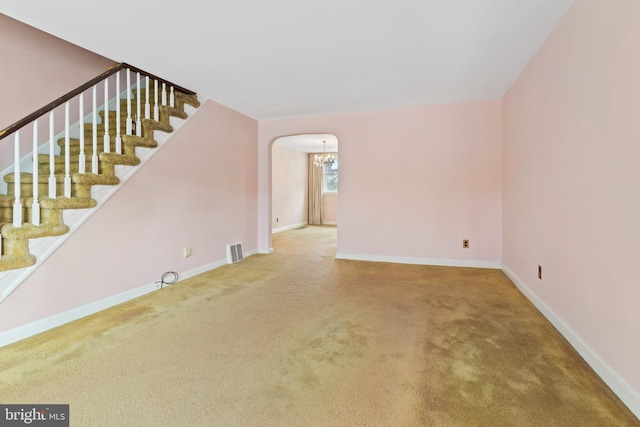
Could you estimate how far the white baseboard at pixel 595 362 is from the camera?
4.75 ft

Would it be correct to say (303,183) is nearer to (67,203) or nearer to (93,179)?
(93,179)

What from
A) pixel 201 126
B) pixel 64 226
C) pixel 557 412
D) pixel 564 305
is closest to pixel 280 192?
pixel 201 126

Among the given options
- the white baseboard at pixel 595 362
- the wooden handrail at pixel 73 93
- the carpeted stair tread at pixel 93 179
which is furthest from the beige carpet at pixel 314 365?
the wooden handrail at pixel 73 93

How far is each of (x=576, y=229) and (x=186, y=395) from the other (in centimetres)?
258

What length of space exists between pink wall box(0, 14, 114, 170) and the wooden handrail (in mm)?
545

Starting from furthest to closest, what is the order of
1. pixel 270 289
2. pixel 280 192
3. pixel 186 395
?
pixel 280 192, pixel 270 289, pixel 186 395

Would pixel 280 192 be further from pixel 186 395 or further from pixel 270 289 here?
pixel 186 395

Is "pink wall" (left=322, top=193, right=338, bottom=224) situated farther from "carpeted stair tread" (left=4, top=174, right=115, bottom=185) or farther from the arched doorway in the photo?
"carpeted stair tread" (left=4, top=174, right=115, bottom=185)

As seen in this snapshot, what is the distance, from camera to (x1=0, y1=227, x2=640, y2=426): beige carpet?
1428 mm

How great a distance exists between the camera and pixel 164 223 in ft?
11.2

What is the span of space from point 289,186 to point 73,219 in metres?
6.45

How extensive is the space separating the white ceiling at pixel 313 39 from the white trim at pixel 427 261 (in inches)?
90.1

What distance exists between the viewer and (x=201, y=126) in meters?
3.92

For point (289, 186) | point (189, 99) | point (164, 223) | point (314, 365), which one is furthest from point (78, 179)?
point (289, 186)
